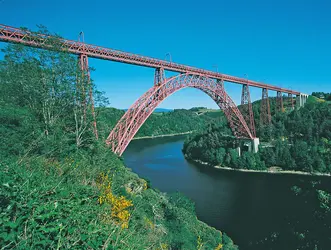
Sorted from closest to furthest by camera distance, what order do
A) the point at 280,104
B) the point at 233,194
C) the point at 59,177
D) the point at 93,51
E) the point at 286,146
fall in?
1. the point at 59,177
2. the point at 93,51
3. the point at 233,194
4. the point at 286,146
5. the point at 280,104

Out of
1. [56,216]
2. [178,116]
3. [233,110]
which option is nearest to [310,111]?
[233,110]

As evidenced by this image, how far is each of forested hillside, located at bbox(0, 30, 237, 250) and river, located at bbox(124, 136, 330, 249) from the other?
482cm

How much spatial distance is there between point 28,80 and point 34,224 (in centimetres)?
661

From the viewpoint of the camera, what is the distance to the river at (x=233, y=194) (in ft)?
51.4

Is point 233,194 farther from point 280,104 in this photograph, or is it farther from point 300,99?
point 300,99

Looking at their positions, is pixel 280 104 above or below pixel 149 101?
above

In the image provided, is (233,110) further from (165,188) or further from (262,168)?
(165,188)

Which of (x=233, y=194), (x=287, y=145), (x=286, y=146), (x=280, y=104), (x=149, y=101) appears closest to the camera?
(x=149, y=101)

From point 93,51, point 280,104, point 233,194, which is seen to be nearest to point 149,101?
point 93,51

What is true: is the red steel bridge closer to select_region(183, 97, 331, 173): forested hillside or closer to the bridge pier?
select_region(183, 97, 331, 173): forested hillside

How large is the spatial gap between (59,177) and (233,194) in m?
20.8

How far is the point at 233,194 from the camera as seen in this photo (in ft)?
71.5

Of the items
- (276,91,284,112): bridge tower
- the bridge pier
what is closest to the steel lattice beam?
(276,91,284,112): bridge tower

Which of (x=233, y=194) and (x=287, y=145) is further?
(x=287, y=145)
